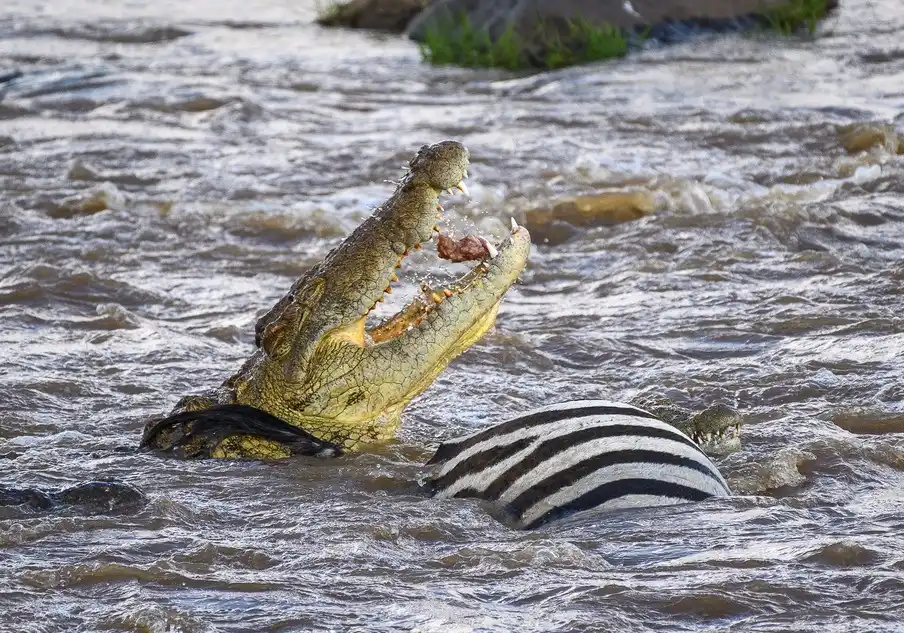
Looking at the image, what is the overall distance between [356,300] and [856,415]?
200 centimetres

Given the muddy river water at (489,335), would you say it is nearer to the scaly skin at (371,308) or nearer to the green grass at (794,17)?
the scaly skin at (371,308)

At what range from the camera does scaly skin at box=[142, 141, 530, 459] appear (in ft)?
16.0

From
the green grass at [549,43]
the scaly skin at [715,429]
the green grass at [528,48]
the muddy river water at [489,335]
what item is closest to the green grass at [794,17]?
the green grass at [549,43]

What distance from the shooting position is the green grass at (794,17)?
50.6ft

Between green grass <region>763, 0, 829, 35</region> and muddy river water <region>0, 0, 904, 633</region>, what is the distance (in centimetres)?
47

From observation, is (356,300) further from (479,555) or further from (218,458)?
(479,555)

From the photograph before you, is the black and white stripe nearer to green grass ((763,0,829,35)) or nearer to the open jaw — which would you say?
the open jaw

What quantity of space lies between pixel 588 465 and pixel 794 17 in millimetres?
12406

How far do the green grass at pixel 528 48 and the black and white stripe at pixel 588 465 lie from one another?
1058 cm

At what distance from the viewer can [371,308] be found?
493cm

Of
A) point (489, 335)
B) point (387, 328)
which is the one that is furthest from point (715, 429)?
point (489, 335)

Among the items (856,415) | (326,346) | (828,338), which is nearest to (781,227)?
(828,338)

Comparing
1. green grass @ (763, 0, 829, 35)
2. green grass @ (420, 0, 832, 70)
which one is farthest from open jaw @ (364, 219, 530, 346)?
green grass @ (763, 0, 829, 35)

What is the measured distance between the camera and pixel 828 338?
6.48 meters
